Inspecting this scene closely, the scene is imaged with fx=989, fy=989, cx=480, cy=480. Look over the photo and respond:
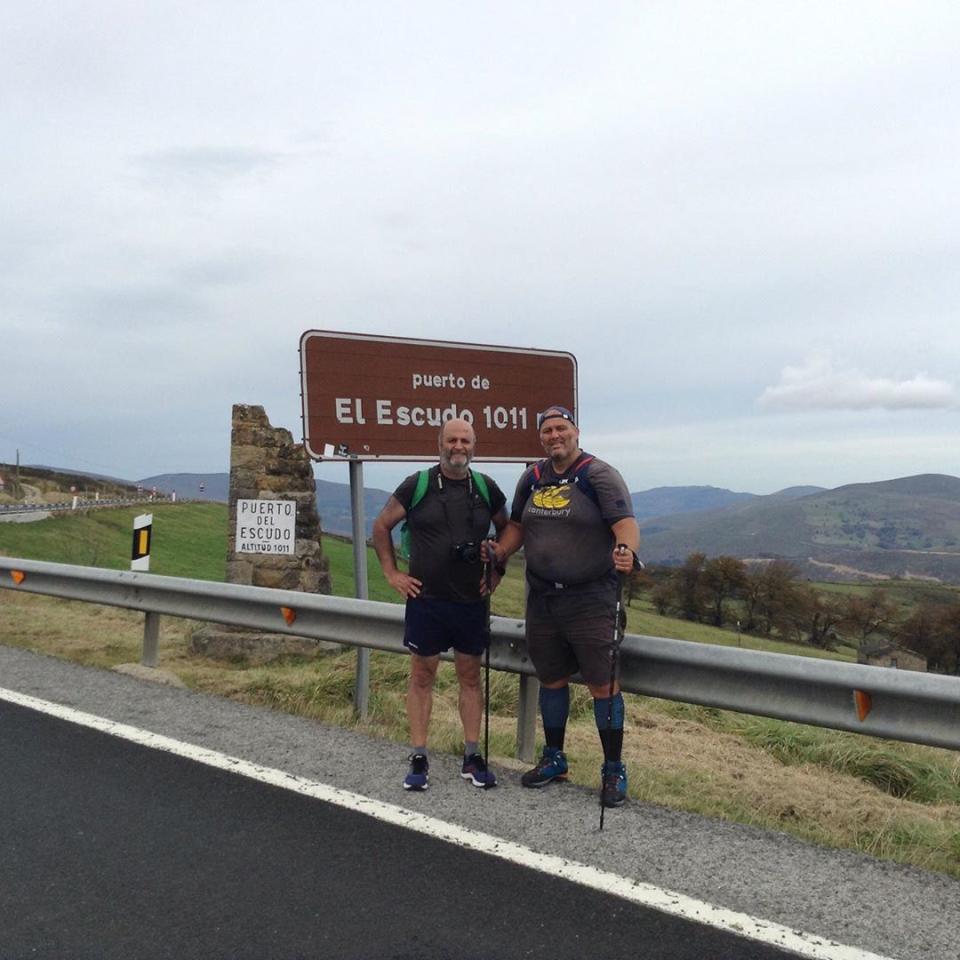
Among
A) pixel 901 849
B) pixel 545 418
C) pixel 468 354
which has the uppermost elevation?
pixel 468 354

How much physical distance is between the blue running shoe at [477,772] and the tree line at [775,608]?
73.7 metres

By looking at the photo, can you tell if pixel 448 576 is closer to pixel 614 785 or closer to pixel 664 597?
pixel 614 785

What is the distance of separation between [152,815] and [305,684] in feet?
12.1

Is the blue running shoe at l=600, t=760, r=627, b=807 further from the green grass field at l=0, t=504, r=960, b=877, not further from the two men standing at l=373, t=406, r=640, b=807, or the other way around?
the green grass field at l=0, t=504, r=960, b=877

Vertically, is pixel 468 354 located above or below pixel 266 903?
above

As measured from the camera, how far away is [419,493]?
4805 mm

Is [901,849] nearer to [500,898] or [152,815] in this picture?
[500,898]

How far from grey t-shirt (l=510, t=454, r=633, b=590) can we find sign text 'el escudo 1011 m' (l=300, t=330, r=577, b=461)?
9.16 ft

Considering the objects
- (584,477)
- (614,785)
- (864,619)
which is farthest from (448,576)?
(864,619)

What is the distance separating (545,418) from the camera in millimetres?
4734

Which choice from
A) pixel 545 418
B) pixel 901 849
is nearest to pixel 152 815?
pixel 545 418

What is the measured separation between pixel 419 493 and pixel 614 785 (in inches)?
64.5

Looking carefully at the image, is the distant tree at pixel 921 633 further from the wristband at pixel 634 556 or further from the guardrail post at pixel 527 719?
the wristband at pixel 634 556

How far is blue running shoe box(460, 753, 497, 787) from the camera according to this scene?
4.73 metres
